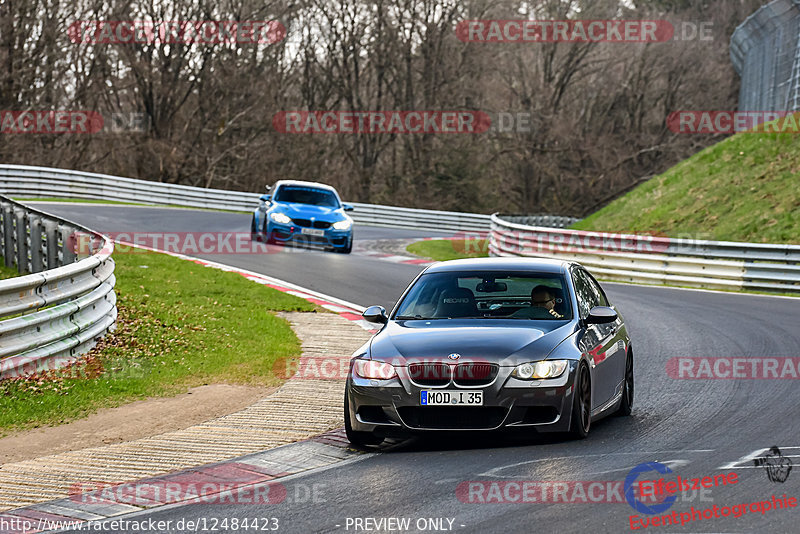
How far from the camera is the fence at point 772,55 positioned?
3256 cm

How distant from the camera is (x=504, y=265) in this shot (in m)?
9.66

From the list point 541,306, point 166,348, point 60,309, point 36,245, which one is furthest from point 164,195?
point 541,306

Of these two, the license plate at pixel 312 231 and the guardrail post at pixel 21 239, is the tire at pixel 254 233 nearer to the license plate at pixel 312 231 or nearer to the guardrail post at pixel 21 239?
the license plate at pixel 312 231

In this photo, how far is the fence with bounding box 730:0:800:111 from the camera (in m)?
32.6

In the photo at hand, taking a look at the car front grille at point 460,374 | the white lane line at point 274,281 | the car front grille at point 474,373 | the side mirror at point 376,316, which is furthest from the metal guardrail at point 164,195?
the car front grille at point 474,373

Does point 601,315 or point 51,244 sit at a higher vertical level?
point 601,315

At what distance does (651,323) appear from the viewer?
647 inches

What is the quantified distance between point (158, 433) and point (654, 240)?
56.5 ft

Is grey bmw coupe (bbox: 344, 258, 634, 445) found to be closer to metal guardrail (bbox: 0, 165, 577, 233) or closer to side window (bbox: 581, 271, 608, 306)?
side window (bbox: 581, 271, 608, 306)

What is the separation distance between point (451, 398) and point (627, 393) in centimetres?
242

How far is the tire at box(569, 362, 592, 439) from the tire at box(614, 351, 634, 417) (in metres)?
1.14

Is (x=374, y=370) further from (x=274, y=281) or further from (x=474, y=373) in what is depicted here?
(x=274, y=281)

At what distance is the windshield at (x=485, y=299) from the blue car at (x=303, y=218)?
16.5 metres

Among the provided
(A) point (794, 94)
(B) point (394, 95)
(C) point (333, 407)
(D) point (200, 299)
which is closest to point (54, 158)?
(B) point (394, 95)
